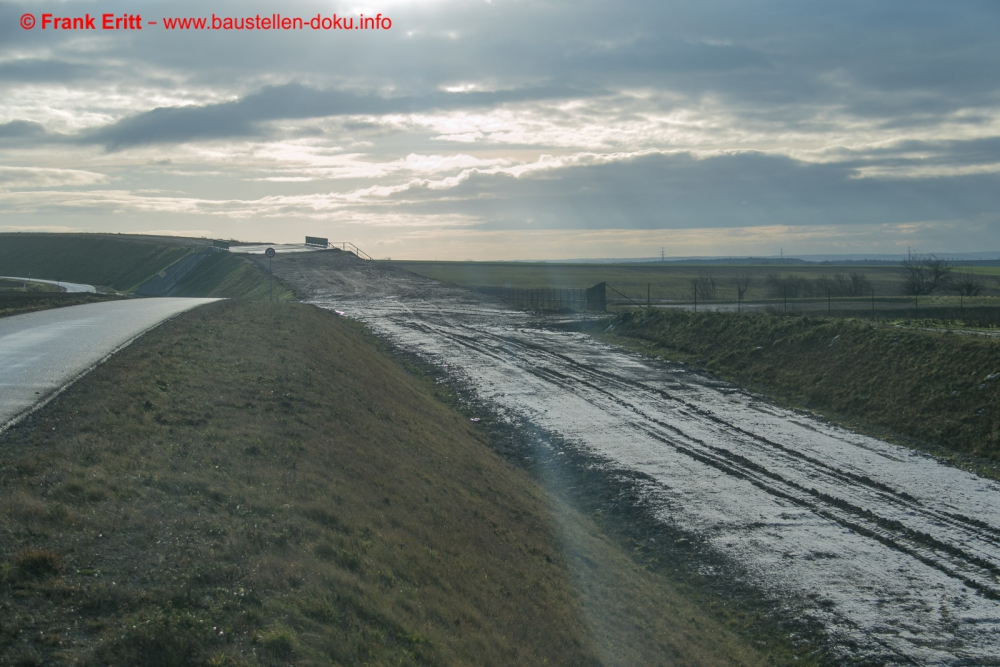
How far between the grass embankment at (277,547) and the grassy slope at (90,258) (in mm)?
70351

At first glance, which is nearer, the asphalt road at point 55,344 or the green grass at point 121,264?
the asphalt road at point 55,344

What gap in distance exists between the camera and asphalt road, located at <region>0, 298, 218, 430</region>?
12.0 meters

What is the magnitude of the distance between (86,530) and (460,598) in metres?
3.99

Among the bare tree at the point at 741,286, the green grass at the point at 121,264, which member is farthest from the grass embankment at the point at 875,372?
the green grass at the point at 121,264

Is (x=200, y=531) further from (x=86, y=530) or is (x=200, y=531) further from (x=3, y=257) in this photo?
(x=3, y=257)

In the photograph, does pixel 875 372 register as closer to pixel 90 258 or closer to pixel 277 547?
pixel 277 547

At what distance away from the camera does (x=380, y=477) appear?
12000mm

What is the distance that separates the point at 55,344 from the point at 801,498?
664 inches

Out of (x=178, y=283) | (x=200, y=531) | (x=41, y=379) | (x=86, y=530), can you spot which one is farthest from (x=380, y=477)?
(x=178, y=283)

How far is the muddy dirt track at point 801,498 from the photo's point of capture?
10.7 meters

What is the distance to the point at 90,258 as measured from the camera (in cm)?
9681

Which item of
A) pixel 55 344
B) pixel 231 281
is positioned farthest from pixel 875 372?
pixel 231 281

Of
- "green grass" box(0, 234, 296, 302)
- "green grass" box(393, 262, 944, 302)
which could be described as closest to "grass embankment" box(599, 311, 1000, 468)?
"green grass" box(393, 262, 944, 302)

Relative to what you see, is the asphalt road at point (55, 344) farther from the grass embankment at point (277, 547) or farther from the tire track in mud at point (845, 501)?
the tire track in mud at point (845, 501)
